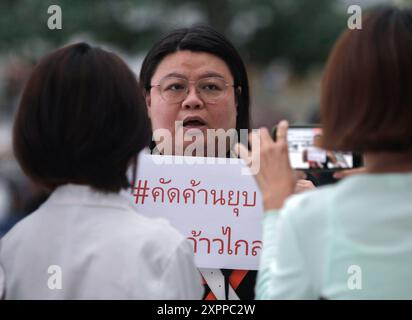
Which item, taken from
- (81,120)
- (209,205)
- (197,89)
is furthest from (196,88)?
(81,120)

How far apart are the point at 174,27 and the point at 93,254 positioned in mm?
11730

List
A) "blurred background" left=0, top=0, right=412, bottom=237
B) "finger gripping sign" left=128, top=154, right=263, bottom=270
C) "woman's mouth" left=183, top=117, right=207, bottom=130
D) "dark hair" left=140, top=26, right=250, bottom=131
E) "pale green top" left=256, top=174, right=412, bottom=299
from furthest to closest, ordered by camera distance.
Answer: "blurred background" left=0, top=0, right=412, bottom=237 → "dark hair" left=140, top=26, right=250, bottom=131 → "woman's mouth" left=183, top=117, right=207, bottom=130 → "finger gripping sign" left=128, top=154, right=263, bottom=270 → "pale green top" left=256, top=174, right=412, bottom=299

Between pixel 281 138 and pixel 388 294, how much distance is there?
47 cm

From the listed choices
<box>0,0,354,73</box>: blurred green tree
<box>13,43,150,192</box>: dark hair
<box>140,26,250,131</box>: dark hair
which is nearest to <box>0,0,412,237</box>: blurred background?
<box>0,0,354,73</box>: blurred green tree

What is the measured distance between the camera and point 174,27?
43.5ft

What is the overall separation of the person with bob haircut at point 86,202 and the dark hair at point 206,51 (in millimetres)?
910

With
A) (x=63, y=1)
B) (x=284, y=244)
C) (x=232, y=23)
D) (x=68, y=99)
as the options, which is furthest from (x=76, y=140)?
(x=232, y=23)

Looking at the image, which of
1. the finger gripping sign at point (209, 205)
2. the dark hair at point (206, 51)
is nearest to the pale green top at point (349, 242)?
the finger gripping sign at point (209, 205)

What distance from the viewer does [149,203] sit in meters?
2.52

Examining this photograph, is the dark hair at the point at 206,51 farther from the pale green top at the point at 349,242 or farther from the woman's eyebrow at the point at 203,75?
the pale green top at the point at 349,242

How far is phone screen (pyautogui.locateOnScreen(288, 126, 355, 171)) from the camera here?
2791 millimetres

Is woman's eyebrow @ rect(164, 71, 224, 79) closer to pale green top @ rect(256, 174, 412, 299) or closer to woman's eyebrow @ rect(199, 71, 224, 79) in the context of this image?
woman's eyebrow @ rect(199, 71, 224, 79)

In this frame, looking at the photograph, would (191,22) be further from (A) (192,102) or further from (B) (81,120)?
(B) (81,120)

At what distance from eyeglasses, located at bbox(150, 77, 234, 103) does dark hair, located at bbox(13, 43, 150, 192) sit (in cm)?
84
